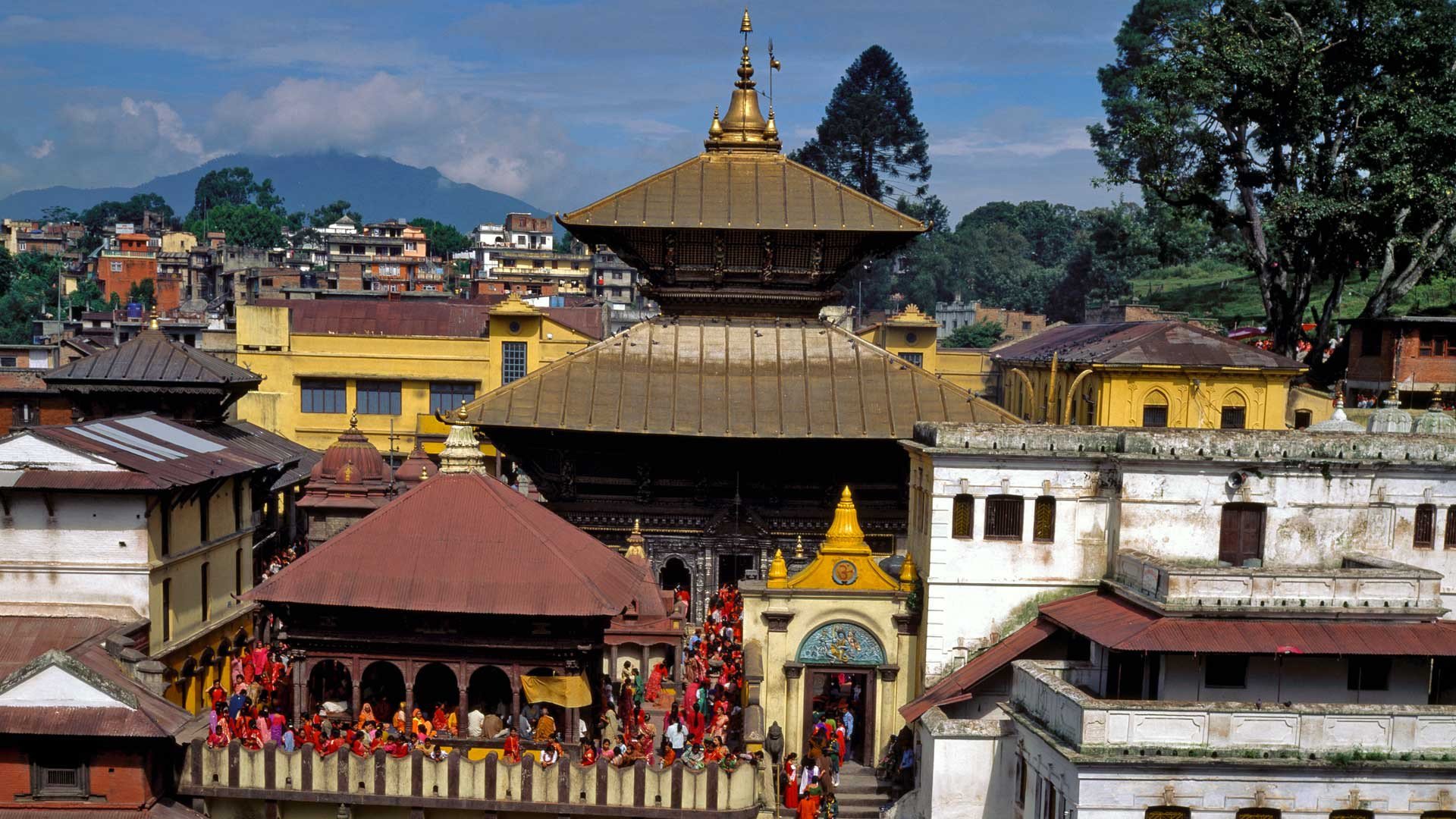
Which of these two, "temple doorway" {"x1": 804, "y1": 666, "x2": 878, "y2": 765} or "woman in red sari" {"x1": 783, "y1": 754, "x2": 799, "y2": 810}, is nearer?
"woman in red sari" {"x1": 783, "y1": 754, "x2": 799, "y2": 810}

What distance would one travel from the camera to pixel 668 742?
26.2 metres

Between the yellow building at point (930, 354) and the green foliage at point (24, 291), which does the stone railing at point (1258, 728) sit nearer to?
the yellow building at point (930, 354)

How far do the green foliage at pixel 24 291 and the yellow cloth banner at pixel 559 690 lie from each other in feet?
279

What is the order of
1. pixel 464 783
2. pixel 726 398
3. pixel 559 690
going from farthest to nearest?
1. pixel 726 398
2. pixel 559 690
3. pixel 464 783

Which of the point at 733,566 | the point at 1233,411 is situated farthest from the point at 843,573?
the point at 1233,411

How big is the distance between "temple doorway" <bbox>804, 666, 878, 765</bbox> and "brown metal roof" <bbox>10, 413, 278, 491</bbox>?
39.7 ft

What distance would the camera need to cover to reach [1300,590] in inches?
931

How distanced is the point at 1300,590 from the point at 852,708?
8.50 m

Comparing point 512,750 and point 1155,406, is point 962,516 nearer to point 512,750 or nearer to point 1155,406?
point 512,750

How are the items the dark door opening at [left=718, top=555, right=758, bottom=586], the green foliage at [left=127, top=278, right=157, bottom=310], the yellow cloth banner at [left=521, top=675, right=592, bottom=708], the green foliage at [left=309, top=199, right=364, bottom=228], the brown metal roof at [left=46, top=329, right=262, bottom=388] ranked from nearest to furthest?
the yellow cloth banner at [left=521, top=675, right=592, bottom=708]
the dark door opening at [left=718, top=555, right=758, bottom=586]
the brown metal roof at [left=46, top=329, right=262, bottom=388]
the green foliage at [left=127, top=278, right=157, bottom=310]
the green foliage at [left=309, top=199, right=364, bottom=228]

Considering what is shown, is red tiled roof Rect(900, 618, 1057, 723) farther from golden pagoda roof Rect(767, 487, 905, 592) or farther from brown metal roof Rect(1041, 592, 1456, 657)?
golden pagoda roof Rect(767, 487, 905, 592)

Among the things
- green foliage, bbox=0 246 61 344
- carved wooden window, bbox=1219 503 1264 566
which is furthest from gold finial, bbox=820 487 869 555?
green foliage, bbox=0 246 61 344

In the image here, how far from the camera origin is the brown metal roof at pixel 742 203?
35188 millimetres

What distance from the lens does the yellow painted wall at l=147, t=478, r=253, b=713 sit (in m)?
27.8
